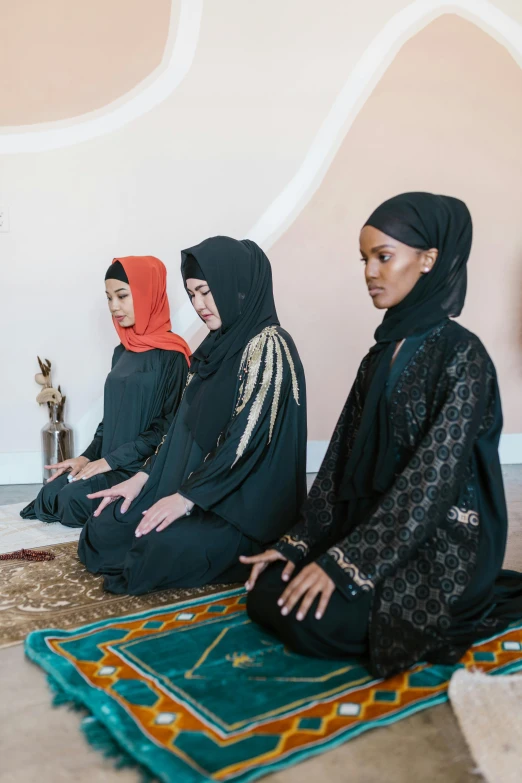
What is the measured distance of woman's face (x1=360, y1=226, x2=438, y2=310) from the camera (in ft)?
5.48

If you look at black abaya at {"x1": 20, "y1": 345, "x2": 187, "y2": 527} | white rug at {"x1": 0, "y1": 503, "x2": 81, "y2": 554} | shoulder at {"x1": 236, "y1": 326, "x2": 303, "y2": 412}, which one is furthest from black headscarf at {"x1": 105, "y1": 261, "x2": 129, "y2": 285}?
white rug at {"x1": 0, "y1": 503, "x2": 81, "y2": 554}

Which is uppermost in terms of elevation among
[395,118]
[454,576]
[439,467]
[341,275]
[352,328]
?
[395,118]

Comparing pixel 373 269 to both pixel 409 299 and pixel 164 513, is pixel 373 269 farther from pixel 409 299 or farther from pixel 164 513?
pixel 164 513

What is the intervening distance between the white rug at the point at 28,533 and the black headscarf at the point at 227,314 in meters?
0.83

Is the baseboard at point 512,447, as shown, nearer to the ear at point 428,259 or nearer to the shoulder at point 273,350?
the shoulder at point 273,350

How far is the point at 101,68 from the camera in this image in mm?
3598

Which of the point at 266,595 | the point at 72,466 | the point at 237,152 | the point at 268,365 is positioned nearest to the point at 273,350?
the point at 268,365

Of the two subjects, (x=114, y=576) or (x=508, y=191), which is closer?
(x=114, y=576)

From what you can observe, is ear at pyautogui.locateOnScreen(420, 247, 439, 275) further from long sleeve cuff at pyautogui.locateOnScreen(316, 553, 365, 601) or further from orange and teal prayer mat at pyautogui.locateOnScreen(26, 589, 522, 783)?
orange and teal prayer mat at pyautogui.locateOnScreen(26, 589, 522, 783)

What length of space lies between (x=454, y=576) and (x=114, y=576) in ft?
3.54

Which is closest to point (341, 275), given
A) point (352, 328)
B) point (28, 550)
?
point (352, 328)

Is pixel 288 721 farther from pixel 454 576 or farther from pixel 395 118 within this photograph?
pixel 395 118

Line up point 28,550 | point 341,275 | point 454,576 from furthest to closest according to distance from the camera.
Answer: point 341,275 < point 28,550 < point 454,576

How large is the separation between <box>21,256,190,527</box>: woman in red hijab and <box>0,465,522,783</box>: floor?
55.8 inches
